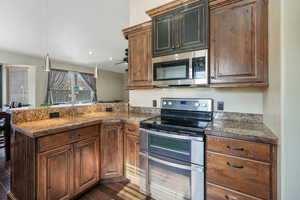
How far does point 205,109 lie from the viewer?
192 cm

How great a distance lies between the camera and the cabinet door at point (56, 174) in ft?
4.67

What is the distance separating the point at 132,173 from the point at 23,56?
5.43m

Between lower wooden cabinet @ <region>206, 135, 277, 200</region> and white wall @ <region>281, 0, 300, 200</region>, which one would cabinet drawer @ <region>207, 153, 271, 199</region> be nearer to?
lower wooden cabinet @ <region>206, 135, 277, 200</region>

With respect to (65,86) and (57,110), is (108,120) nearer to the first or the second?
(57,110)

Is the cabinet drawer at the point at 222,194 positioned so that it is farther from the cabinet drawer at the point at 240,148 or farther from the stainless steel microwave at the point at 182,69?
the stainless steel microwave at the point at 182,69

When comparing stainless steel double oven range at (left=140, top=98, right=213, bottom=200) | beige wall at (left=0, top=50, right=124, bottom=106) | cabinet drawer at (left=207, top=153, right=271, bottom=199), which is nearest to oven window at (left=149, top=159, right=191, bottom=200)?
stainless steel double oven range at (left=140, top=98, right=213, bottom=200)

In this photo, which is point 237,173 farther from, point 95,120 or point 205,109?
point 95,120

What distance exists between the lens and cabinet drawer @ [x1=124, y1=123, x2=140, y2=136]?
6.44 feet

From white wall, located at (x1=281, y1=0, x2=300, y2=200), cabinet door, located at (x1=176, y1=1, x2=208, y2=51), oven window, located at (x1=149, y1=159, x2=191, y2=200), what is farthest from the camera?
cabinet door, located at (x1=176, y1=1, x2=208, y2=51)

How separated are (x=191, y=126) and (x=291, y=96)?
0.83 m

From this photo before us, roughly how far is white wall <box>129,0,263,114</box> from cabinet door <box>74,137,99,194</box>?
1.05 meters

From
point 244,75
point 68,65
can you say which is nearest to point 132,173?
point 244,75

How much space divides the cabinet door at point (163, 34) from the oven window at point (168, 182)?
4.67ft

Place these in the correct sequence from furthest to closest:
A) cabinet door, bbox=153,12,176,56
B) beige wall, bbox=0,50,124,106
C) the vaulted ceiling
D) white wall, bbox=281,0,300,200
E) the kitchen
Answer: beige wall, bbox=0,50,124,106 → the vaulted ceiling → cabinet door, bbox=153,12,176,56 → the kitchen → white wall, bbox=281,0,300,200
